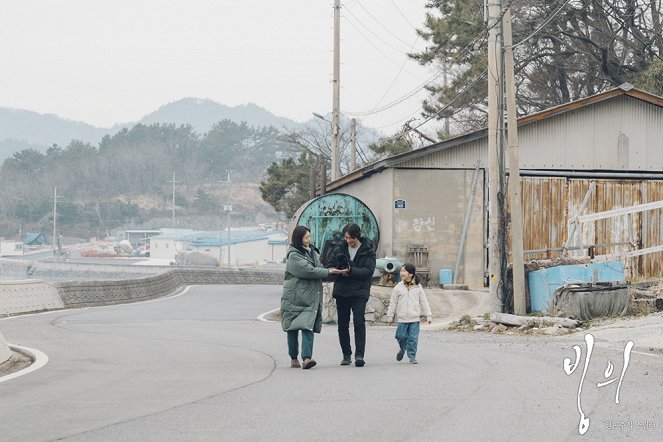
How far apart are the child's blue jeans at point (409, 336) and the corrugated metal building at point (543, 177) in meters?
15.2

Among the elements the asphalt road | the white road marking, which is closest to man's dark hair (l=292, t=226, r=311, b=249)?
the asphalt road

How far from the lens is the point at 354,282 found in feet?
44.9

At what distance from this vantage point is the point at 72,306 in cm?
3241

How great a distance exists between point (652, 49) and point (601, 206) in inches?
742

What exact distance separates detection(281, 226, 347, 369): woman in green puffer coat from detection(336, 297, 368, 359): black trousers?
39cm

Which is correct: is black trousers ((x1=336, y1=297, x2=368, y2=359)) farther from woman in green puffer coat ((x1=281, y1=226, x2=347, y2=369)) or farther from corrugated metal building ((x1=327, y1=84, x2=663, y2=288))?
corrugated metal building ((x1=327, y1=84, x2=663, y2=288))

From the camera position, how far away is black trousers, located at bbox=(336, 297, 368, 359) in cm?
1366

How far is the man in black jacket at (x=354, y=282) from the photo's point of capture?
1359 cm

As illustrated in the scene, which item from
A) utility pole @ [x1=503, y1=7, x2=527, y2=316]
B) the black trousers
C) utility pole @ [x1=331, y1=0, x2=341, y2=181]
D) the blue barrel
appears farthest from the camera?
utility pole @ [x1=331, y1=0, x2=341, y2=181]

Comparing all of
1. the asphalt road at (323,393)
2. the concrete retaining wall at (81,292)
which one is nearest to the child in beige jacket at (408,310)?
the asphalt road at (323,393)

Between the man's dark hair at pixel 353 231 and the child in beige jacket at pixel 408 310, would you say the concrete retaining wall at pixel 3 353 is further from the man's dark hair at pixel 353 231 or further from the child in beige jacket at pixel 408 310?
the child in beige jacket at pixel 408 310

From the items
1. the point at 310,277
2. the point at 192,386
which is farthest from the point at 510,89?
the point at 192,386

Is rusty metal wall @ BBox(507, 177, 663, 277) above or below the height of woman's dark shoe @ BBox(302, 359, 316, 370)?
above

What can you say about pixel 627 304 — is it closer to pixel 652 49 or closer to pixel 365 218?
pixel 365 218
